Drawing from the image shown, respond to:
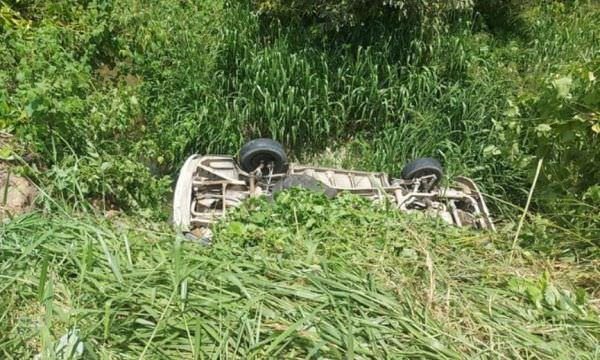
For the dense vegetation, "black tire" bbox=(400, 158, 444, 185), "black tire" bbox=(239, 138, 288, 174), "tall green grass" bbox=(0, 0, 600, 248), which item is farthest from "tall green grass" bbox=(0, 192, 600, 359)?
"tall green grass" bbox=(0, 0, 600, 248)

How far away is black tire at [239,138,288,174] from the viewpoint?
189 inches

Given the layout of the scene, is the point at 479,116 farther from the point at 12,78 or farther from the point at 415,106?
the point at 12,78

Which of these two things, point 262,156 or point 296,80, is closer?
point 262,156

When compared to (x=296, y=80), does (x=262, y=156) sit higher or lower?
lower

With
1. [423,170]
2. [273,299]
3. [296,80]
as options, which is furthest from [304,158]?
[273,299]

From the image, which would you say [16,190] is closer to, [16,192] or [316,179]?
[16,192]

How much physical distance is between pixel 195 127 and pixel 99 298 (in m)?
3.07

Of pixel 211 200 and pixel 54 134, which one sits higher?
pixel 54 134

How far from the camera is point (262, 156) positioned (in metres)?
4.83

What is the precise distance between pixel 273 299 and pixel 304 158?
332cm

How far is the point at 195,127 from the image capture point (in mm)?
5398

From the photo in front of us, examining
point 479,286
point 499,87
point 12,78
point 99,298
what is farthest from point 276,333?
point 499,87

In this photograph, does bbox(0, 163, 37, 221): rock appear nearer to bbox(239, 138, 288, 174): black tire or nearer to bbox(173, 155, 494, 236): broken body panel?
bbox(173, 155, 494, 236): broken body panel

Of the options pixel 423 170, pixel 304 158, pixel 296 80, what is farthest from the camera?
pixel 304 158
